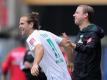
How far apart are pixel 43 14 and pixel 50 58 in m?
16.0

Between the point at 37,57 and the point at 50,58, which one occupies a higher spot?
the point at 37,57

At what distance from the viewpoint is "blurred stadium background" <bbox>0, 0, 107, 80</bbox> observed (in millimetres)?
27753

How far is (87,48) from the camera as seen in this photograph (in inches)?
496

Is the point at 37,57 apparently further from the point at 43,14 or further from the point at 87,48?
the point at 43,14

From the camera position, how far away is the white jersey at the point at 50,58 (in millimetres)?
12602

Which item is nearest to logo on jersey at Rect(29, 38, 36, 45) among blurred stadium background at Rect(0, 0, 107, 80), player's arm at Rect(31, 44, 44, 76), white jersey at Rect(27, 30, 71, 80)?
white jersey at Rect(27, 30, 71, 80)

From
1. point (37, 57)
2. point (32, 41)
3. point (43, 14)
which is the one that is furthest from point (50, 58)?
point (43, 14)

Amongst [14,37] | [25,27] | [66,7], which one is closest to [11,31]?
[14,37]

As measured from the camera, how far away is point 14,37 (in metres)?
28.8

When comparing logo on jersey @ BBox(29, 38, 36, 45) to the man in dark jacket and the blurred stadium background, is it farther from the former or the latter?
the blurred stadium background

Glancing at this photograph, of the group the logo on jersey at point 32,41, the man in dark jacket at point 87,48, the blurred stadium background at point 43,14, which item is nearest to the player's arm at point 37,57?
the logo on jersey at point 32,41

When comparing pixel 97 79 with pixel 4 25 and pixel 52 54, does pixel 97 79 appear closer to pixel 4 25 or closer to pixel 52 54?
pixel 52 54

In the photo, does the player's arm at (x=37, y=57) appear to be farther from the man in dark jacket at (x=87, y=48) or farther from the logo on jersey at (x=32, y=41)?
the man in dark jacket at (x=87, y=48)

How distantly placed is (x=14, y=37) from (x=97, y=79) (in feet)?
53.0
